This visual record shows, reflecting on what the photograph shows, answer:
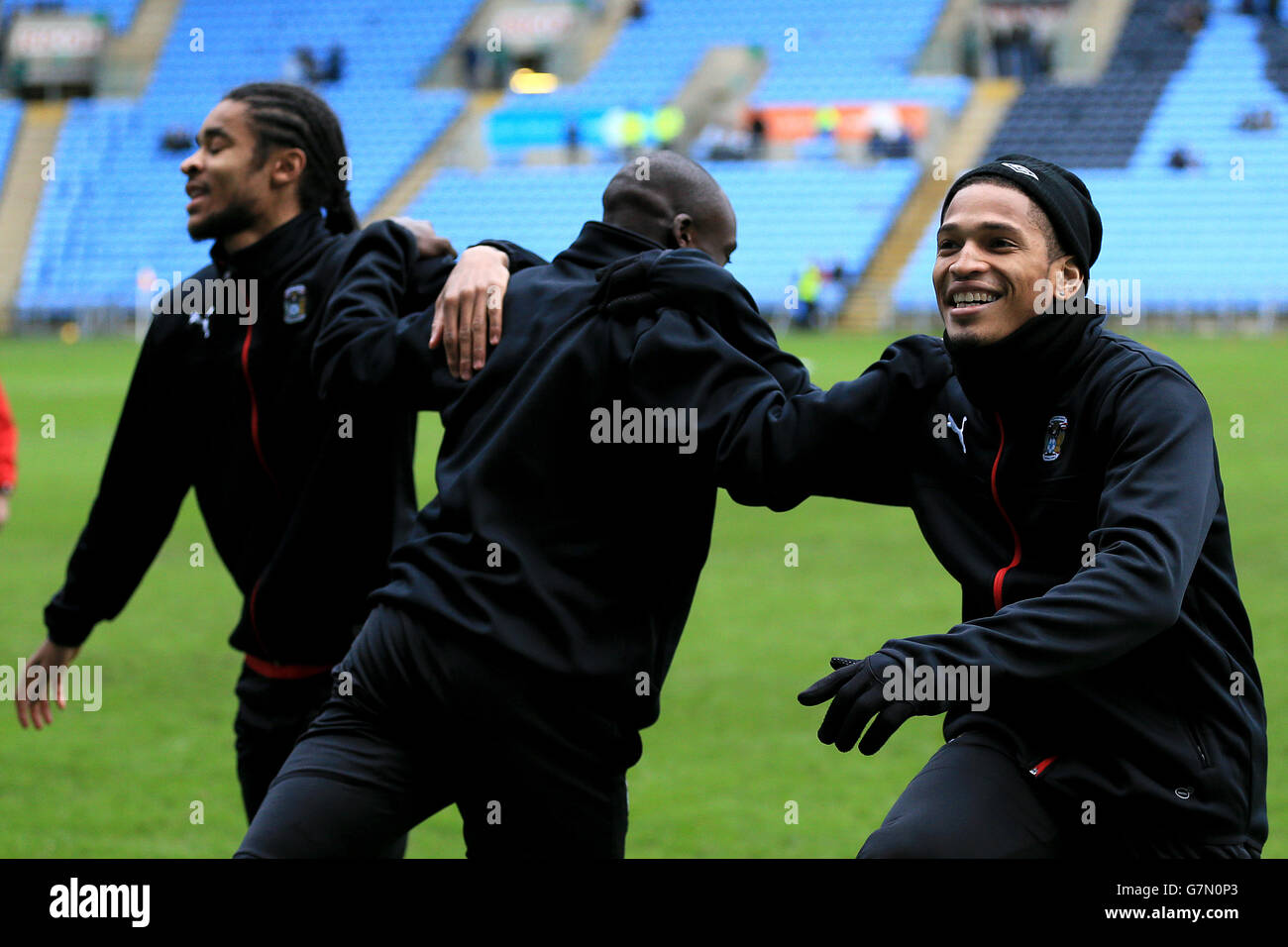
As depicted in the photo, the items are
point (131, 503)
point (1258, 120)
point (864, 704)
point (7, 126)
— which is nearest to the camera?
point (864, 704)

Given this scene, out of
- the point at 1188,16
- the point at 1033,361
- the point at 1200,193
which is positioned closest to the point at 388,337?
the point at 1033,361

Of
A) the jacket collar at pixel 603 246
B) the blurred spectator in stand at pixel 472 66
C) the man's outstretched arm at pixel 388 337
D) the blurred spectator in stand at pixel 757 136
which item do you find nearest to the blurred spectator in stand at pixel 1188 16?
the blurred spectator in stand at pixel 757 136

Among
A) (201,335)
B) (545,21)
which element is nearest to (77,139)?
(545,21)

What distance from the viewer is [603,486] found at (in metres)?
3.07

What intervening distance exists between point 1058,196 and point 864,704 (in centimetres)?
98

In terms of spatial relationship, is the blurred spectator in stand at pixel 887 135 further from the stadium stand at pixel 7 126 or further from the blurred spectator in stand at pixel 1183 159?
the stadium stand at pixel 7 126

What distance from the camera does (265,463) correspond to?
4020 mm

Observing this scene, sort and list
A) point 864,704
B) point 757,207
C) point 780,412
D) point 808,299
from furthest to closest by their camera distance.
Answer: point 757,207 < point 808,299 < point 780,412 < point 864,704

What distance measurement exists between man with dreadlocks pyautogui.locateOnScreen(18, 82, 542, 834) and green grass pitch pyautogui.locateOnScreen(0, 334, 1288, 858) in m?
1.31

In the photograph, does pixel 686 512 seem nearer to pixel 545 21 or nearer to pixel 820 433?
pixel 820 433

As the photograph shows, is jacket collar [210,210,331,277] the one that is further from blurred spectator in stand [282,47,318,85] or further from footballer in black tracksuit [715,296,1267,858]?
blurred spectator in stand [282,47,318,85]

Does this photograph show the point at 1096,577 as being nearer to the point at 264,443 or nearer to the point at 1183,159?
the point at 264,443

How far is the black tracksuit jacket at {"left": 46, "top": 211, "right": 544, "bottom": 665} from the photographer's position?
3945 millimetres
